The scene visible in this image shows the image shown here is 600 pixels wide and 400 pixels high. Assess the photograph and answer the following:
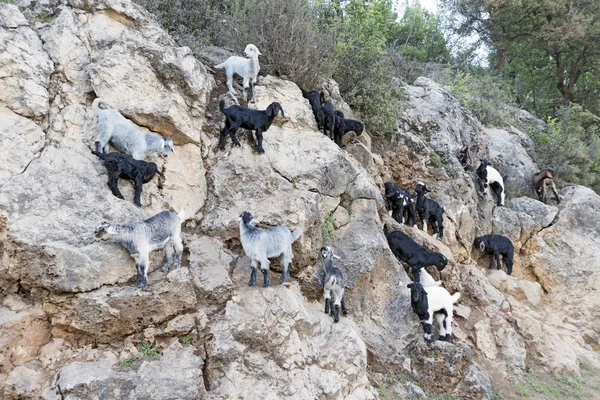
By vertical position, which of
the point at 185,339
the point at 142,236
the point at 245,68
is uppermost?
the point at 245,68

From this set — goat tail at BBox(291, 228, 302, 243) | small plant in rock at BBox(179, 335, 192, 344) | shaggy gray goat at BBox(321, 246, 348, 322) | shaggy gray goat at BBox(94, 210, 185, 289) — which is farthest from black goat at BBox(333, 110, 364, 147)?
small plant in rock at BBox(179, 335, 192, 344)

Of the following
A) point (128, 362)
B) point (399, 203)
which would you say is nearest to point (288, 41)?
point (399, 203)

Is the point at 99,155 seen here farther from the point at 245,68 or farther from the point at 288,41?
the point at 288,41

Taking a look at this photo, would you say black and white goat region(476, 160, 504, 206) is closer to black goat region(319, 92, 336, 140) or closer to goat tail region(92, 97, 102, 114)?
black goat region(319, 92, 336, 140)

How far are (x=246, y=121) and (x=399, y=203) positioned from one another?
13.8 feet

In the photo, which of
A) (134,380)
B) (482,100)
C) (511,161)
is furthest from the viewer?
(482,100)

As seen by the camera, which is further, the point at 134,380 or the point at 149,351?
the point at 149,351

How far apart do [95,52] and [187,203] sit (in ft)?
Answer: 10.2

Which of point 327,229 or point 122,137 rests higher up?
point 122,137

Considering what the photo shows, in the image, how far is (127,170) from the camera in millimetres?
6355

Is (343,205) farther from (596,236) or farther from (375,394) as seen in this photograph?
(596,236)

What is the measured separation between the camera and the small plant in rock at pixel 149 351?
532 cm

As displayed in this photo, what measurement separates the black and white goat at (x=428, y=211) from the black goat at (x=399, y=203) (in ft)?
0.84

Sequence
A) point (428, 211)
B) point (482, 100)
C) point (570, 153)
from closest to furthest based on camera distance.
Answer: point (428, 211) → point (570, 153) → point (482, 100)
